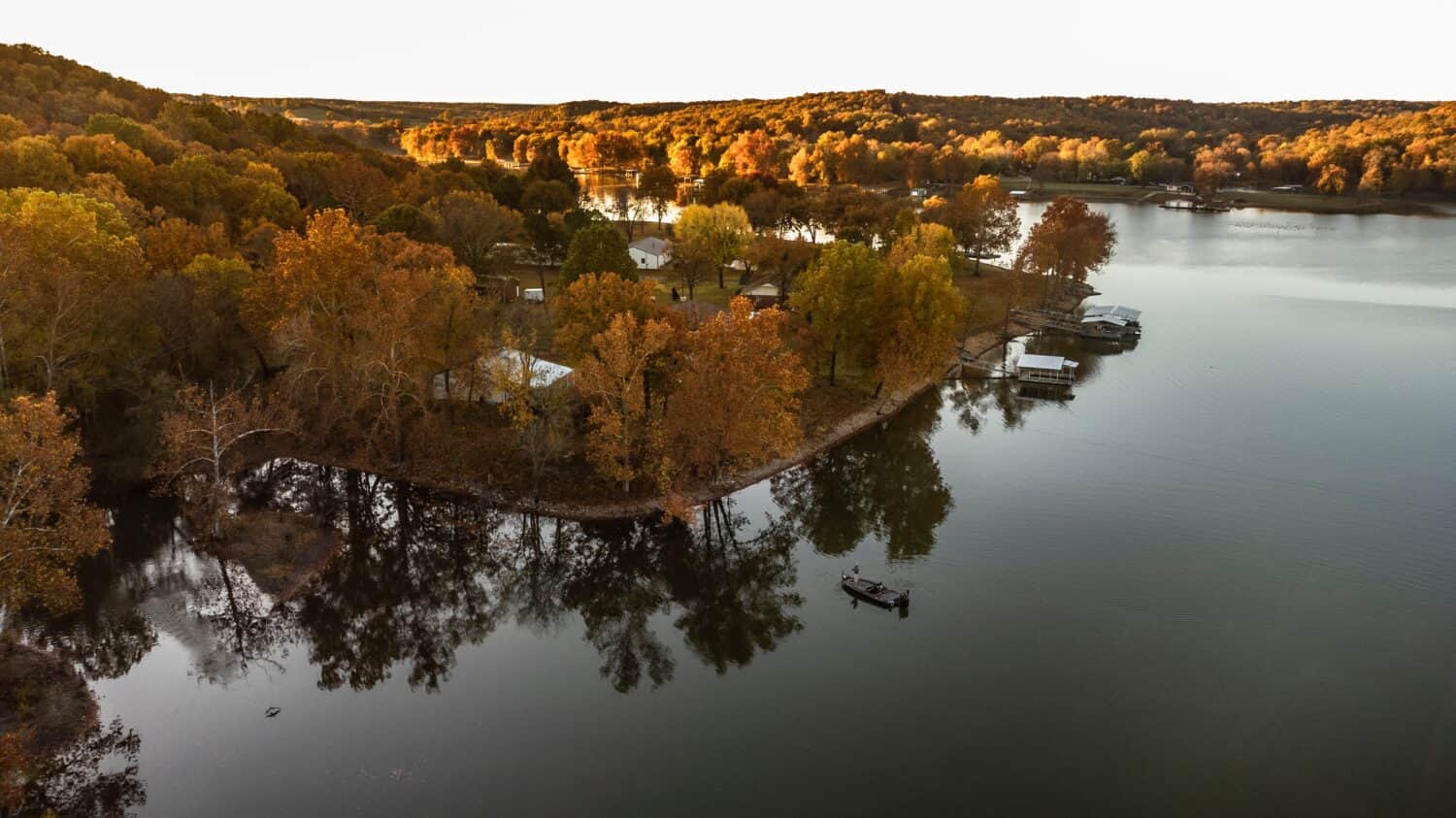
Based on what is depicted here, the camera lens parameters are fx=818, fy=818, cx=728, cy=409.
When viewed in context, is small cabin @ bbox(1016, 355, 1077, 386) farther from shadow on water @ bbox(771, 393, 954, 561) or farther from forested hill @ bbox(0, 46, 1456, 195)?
forested hill @ bbox(0, 46, 1456, 195)

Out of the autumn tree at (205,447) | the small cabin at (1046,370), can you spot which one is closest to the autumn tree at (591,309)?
the autumn tree at (205,447)

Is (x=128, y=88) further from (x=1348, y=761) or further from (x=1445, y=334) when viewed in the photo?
(x=1445, y=334)

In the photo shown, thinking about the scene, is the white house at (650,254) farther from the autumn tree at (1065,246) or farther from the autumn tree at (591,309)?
the autumn tree at (591,309)

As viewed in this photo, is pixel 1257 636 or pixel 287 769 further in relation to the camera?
pixel 1257 636

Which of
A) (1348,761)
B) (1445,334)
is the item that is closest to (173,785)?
(1348,761)

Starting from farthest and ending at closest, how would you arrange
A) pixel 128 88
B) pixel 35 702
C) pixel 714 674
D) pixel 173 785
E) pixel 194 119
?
pixel 128 88 < pixel 194 119 < pixel 714 674 < pixel 35 702 < pixel 173 785

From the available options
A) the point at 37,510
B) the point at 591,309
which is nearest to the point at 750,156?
the point at 591,309

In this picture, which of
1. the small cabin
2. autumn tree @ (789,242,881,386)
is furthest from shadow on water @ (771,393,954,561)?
the small cabin
